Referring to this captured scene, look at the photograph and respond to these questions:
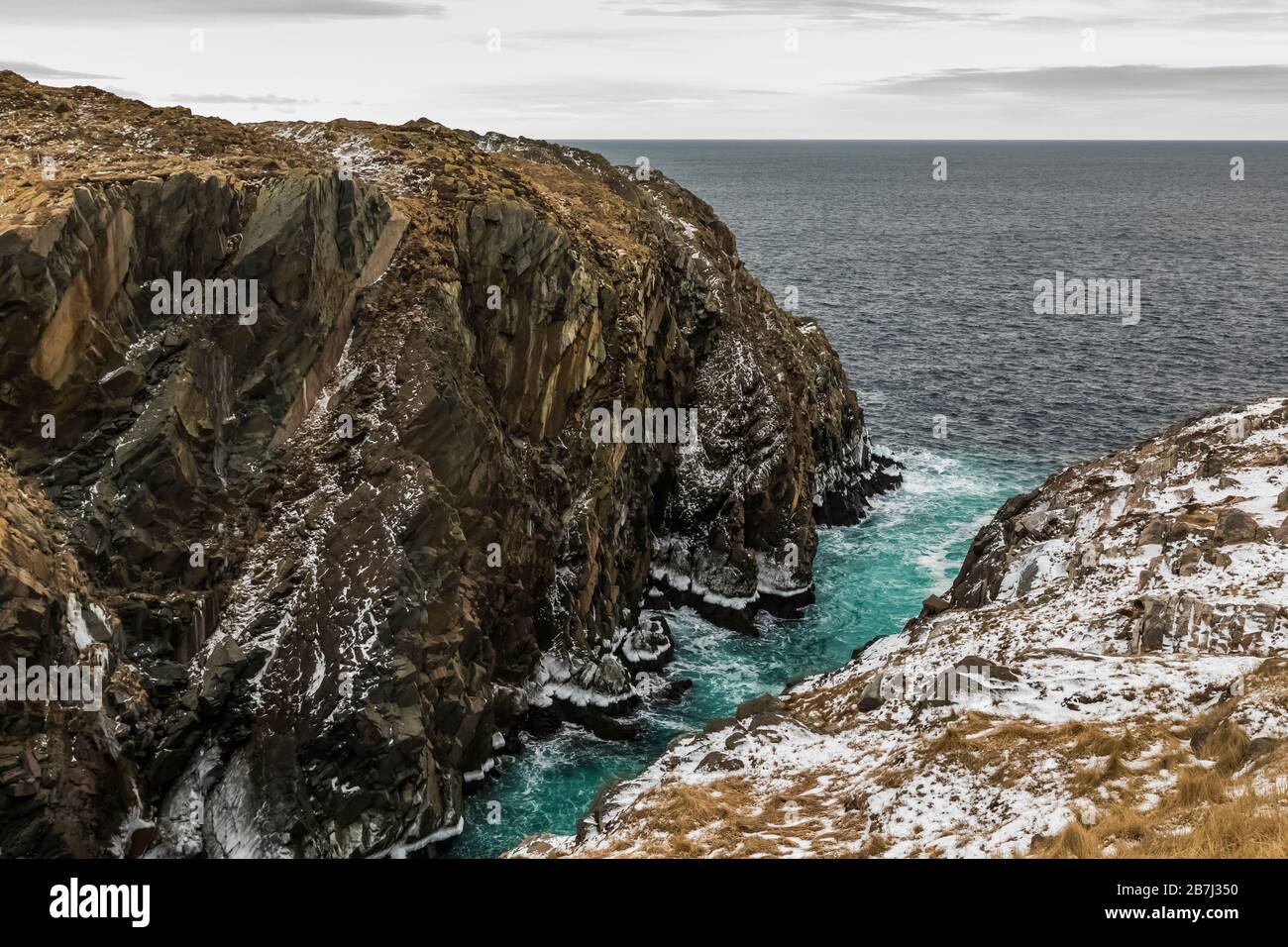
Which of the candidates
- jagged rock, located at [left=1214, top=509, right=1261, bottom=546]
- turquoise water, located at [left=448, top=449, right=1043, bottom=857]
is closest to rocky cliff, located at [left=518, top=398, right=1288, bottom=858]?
jagged rock, located at [left=1214, top=509, right=1261, bottom=546]

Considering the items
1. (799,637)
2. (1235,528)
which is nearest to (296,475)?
(799,637)

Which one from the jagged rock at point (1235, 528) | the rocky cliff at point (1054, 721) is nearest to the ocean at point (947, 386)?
the rocky cliff at point (1054, 721)

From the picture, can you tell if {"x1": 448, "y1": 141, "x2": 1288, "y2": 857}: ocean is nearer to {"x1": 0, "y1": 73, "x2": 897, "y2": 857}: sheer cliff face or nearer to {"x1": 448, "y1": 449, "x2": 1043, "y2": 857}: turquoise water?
{"x1": 448, "y1": 449, "x2": 1043, "y2": 857}: turquoise water

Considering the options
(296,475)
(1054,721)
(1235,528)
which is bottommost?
(1054,721)

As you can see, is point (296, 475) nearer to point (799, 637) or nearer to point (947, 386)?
point (799, 637)

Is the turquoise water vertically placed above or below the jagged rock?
below

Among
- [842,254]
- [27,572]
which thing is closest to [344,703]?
[27,572]
